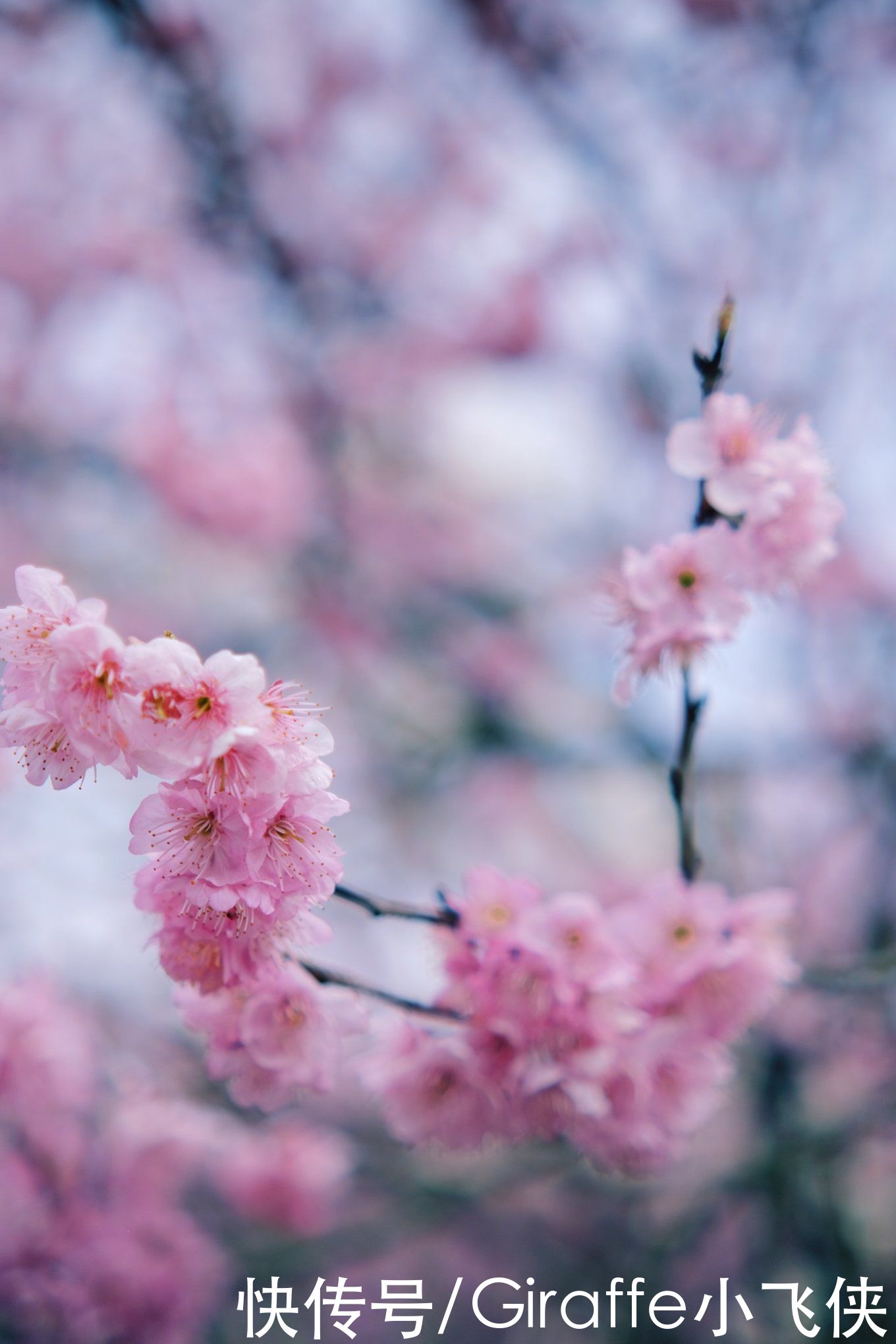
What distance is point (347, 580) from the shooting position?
4551 millimetres

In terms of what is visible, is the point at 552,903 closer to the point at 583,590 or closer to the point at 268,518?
the point at 583,590

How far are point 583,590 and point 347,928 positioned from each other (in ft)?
7.50

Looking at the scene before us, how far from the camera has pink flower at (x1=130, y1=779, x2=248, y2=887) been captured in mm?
935

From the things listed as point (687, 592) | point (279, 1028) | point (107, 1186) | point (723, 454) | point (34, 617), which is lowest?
point (107, 1186)

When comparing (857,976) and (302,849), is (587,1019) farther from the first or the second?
(857,976)

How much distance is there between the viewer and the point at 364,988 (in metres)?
1.26

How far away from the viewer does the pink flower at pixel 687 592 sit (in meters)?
1.28

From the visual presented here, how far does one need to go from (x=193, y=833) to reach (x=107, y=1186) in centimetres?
188

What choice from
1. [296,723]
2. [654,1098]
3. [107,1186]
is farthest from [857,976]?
[107,1186]

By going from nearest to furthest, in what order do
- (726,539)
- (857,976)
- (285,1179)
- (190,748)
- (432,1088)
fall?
1. (190,748)
2. (726,539)
3. (432,1088)
4. (857,976)
5. (285,1179)

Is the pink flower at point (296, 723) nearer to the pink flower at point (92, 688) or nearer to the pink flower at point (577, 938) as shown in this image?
the pink flower at point (92, 688)

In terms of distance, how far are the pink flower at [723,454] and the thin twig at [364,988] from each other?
881mm

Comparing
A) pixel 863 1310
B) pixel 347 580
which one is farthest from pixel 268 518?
pixel 863 1310

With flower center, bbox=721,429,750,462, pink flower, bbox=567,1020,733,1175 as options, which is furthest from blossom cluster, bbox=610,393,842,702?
pink flower, bbox=567,1020,733,1175
